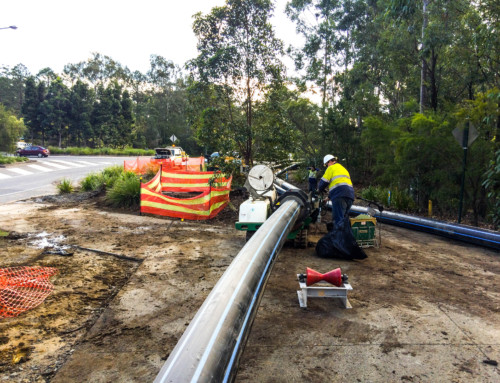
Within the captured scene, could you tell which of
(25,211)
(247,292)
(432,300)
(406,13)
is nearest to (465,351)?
(432,300)

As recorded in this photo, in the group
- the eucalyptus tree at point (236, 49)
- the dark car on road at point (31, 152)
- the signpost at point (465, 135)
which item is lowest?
the dark car on road at point (31, 152)

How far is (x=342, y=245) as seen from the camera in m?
6.18

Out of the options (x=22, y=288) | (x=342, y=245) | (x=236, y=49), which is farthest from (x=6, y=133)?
(x=342, y=245)

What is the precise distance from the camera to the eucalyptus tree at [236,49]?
10.8 metres

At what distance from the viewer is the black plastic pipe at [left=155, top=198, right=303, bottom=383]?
1834 millimetres

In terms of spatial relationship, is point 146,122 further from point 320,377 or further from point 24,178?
point 320,377

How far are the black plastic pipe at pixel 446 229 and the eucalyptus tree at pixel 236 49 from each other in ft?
15.1

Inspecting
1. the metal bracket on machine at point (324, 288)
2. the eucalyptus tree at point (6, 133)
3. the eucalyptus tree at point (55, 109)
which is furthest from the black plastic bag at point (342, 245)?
the eucalyptus tree at point (55, 109)

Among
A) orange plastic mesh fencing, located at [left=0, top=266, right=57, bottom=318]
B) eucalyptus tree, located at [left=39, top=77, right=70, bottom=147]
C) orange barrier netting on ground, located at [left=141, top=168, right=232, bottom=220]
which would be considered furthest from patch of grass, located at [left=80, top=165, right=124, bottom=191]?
eucalyptus tree, located at [left=39, top=77, right=70, bottom=147]

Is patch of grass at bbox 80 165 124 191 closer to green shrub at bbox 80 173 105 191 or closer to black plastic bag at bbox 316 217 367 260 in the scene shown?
green shrub at bbox 80 173 105 191

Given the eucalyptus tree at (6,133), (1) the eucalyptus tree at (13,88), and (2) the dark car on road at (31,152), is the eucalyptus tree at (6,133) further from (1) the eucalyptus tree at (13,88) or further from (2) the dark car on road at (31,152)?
(1) the eucalyptus tree at (13,88)

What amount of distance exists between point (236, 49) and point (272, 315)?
8.58m

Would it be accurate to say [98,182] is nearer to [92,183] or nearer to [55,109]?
[92,183]

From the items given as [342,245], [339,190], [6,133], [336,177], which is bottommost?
[342,245]
